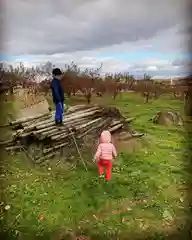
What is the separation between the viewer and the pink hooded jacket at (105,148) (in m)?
2.06

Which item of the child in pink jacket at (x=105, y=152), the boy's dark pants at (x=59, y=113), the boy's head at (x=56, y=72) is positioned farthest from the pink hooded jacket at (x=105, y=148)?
the boy's head at (x=56, y=72)

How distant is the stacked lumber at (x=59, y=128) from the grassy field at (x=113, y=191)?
2.0 inches

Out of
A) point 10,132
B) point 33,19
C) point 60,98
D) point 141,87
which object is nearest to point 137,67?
point 141,87

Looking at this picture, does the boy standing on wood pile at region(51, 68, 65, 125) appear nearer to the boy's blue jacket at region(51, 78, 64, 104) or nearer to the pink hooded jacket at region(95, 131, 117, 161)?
the boy's blue jacket at region(51, 78, 64, 104)

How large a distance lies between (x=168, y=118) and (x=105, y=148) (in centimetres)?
36

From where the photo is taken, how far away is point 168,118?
6.86ft

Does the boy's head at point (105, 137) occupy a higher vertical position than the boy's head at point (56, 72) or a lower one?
lower

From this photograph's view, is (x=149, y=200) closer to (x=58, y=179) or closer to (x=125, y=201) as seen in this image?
(x=125, y=201)

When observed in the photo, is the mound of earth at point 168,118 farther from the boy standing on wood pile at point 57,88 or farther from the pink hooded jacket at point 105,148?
the boy standing on wood pile at point 57,88

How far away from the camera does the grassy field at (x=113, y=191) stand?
1935 millimetres

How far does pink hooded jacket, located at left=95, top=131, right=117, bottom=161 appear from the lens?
6.75 feet

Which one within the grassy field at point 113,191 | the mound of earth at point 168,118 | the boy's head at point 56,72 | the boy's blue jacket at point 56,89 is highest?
the boy's head at point 56,72

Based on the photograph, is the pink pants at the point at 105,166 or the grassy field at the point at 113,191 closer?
the grassy field at the point at 113,191

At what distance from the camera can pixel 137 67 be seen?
2.11 meters
